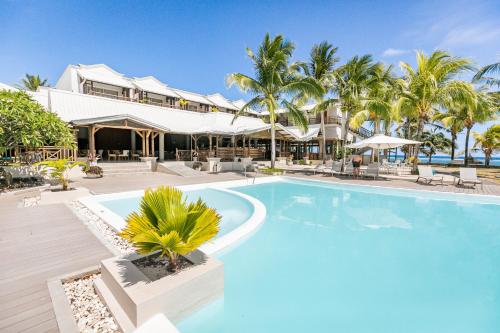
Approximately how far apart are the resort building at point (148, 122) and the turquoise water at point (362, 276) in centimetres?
1288

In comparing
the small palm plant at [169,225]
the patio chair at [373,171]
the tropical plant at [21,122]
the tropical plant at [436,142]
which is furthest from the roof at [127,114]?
the tropical plant at [436,142]

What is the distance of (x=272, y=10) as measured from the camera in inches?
507

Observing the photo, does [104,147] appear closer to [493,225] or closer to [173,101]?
[173,101]

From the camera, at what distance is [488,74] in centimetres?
1538

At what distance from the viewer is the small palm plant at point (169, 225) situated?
2.73 meters

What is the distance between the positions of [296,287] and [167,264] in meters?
2.23

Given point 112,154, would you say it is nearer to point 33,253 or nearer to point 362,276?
point 33,253

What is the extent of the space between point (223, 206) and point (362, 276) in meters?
5.57

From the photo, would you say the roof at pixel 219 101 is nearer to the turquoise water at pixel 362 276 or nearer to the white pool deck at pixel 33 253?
the white pool deck at pixel 33 253

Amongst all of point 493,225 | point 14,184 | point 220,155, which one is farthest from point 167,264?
point 220,155

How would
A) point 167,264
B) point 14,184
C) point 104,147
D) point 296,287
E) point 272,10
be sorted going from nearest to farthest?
point 167,264 → point 296,287 → point 14,184 → point 272,10 → point 104,147

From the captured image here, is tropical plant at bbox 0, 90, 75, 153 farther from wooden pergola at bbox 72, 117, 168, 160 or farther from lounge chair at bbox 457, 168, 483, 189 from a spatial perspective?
lounge chair at bbox 457, 168, 483, 189

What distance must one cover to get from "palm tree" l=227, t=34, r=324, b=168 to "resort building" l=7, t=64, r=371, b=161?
2.60 metres

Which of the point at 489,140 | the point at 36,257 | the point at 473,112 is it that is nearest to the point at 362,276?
the point at 36,257
